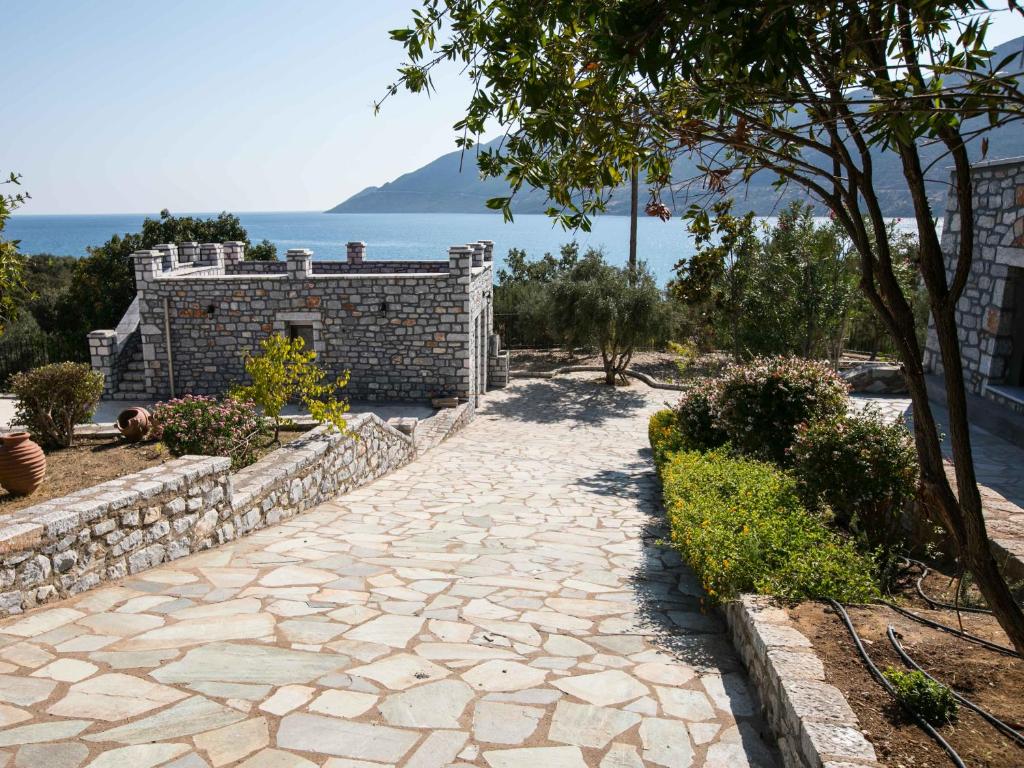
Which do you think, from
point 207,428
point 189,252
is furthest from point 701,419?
point 189,252

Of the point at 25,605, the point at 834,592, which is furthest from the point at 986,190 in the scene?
Answer: the point at 25,605

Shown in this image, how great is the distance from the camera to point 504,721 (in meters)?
3.44

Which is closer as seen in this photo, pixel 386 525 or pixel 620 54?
pixel 620 54

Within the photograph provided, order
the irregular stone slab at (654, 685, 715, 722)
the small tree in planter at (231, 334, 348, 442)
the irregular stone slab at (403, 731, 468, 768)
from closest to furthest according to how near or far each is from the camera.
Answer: the irregular stone slab at (403, 731, 468, 768), the irregular stone slab at (654, 685, 715, 722), the small tree in planter at (231, 334, 348, 442)

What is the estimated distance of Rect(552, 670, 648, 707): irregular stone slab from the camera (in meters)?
3.69

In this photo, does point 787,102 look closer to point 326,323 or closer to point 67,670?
point 67,670

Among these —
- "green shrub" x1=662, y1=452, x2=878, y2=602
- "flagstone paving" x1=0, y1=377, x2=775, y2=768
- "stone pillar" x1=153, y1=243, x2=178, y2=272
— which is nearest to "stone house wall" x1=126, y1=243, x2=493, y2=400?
"stone pillar" x1=153, y1=243, x2=178, y2=272

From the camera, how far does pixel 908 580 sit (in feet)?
17.9

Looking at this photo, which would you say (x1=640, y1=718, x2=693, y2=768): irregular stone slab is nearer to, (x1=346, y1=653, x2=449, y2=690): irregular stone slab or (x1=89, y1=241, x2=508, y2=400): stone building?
(x1=346, y1=653, x2=449, y2=690): irregular stone slab

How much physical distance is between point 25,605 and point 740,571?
13.9 ft

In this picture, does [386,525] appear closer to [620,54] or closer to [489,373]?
[620,54]

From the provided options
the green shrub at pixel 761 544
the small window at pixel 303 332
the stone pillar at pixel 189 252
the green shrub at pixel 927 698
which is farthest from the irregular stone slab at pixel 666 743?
the stone pillar at pixel 189 252

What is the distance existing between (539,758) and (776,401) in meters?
5.57

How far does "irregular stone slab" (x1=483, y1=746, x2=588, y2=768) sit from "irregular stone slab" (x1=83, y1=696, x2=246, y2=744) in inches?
45.4
